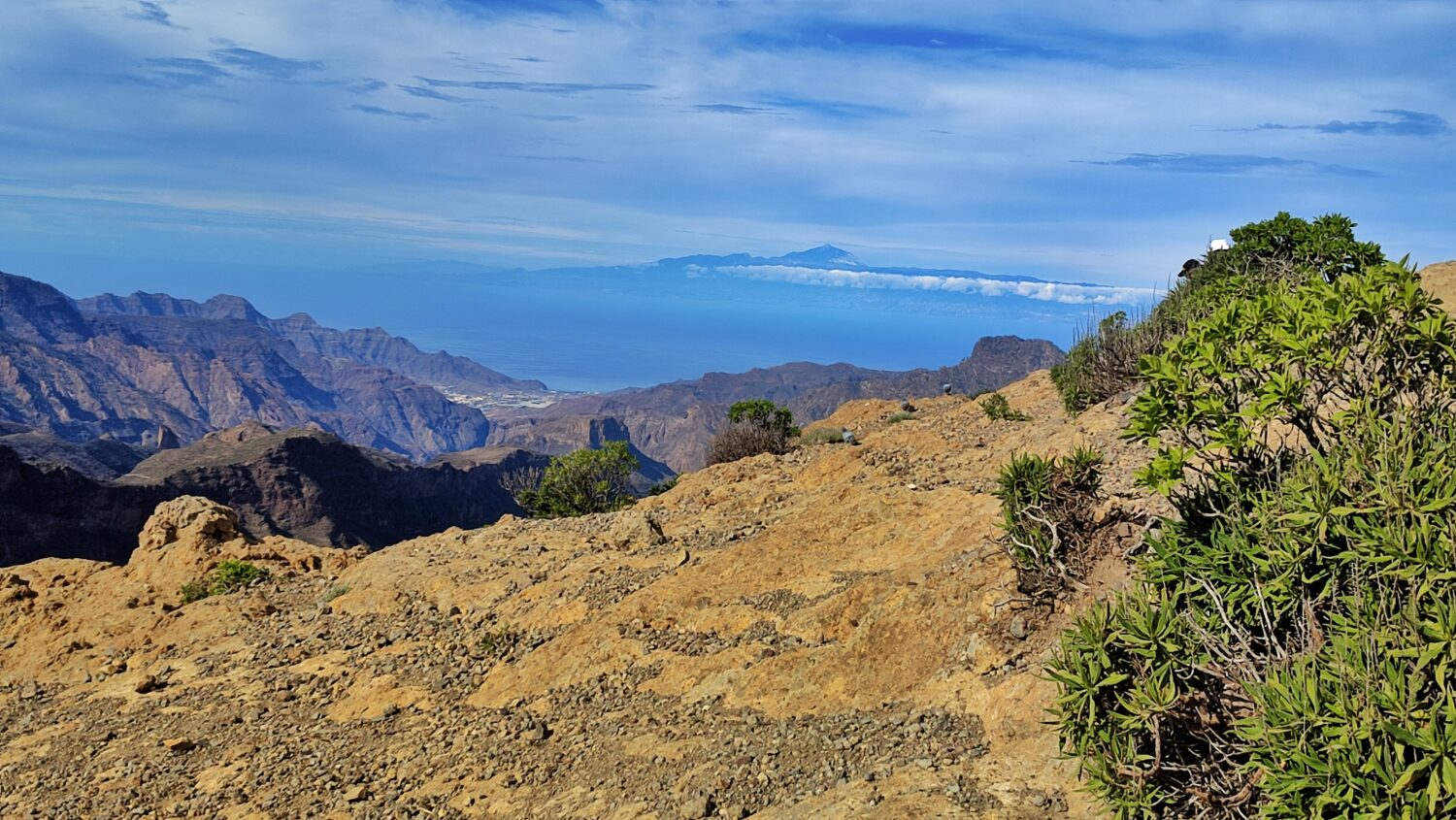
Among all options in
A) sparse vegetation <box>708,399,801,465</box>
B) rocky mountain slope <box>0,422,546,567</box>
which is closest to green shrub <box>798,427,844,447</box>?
sparse vegetation <box>708,399,801,465</box>

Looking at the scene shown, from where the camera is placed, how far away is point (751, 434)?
23.6m

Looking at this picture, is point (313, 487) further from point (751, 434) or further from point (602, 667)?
point (602, 667)

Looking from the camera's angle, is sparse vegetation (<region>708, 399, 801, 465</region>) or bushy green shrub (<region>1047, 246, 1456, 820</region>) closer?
bushy green shrub (<region>1047, 246, 1456, 820</region>)

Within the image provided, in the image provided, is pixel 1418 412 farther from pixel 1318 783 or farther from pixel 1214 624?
pixel 1318 783

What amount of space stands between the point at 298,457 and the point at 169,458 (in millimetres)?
14418

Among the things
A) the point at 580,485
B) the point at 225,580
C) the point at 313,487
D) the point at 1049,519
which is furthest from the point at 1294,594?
the point at 313,487

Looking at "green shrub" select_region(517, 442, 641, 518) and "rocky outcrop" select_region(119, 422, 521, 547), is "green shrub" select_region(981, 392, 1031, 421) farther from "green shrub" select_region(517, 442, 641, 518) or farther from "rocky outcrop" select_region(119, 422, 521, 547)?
"rocky outcrop" select_region(119, 422, 521, 547)

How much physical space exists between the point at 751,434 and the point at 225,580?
12030 mm

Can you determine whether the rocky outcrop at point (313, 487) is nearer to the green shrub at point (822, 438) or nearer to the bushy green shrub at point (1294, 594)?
the green shrub at point (822, 438)

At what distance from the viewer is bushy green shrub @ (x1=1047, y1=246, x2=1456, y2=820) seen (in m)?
3.70

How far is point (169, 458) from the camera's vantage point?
329 ft

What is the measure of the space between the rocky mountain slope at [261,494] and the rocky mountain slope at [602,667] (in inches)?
1909

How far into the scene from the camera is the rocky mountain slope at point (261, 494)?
65.2 m

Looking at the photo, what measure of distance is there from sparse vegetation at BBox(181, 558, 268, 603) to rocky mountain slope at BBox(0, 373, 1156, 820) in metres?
0.27
